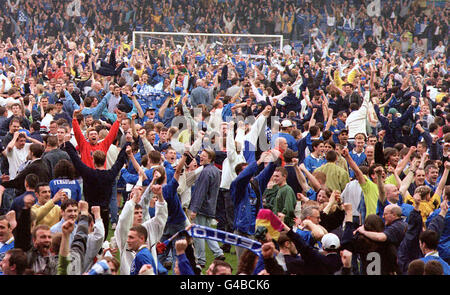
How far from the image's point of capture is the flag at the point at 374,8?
38281 millimetres

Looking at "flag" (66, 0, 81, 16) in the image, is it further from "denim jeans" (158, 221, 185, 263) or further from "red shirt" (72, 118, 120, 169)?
"denim jeans" (158, 221, 185, 263)

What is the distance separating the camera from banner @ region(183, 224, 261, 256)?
5.94m

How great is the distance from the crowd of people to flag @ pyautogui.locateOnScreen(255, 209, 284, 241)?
0.09 ft

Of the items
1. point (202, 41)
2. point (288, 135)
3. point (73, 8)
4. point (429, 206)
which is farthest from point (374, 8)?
point (429, 206)

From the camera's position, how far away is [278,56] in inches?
1121

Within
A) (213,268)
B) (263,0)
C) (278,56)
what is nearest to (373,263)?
(213,268)

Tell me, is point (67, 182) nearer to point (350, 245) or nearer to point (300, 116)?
point (350, 245)

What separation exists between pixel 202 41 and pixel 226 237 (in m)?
25.8

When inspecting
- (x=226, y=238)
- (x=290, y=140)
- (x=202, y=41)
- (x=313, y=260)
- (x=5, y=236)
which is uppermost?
(x=226, y=238)

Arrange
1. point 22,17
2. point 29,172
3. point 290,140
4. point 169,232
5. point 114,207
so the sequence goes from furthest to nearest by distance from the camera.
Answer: point 22,17
point 290,140
point 114,207
point 29,172
point 169,232

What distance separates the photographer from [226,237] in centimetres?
598

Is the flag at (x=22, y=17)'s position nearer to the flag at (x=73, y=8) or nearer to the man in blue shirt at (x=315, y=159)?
the flag at (x=73, y=8)

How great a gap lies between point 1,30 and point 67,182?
93.7ft

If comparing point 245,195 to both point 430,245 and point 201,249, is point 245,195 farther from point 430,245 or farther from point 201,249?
point 430,245
